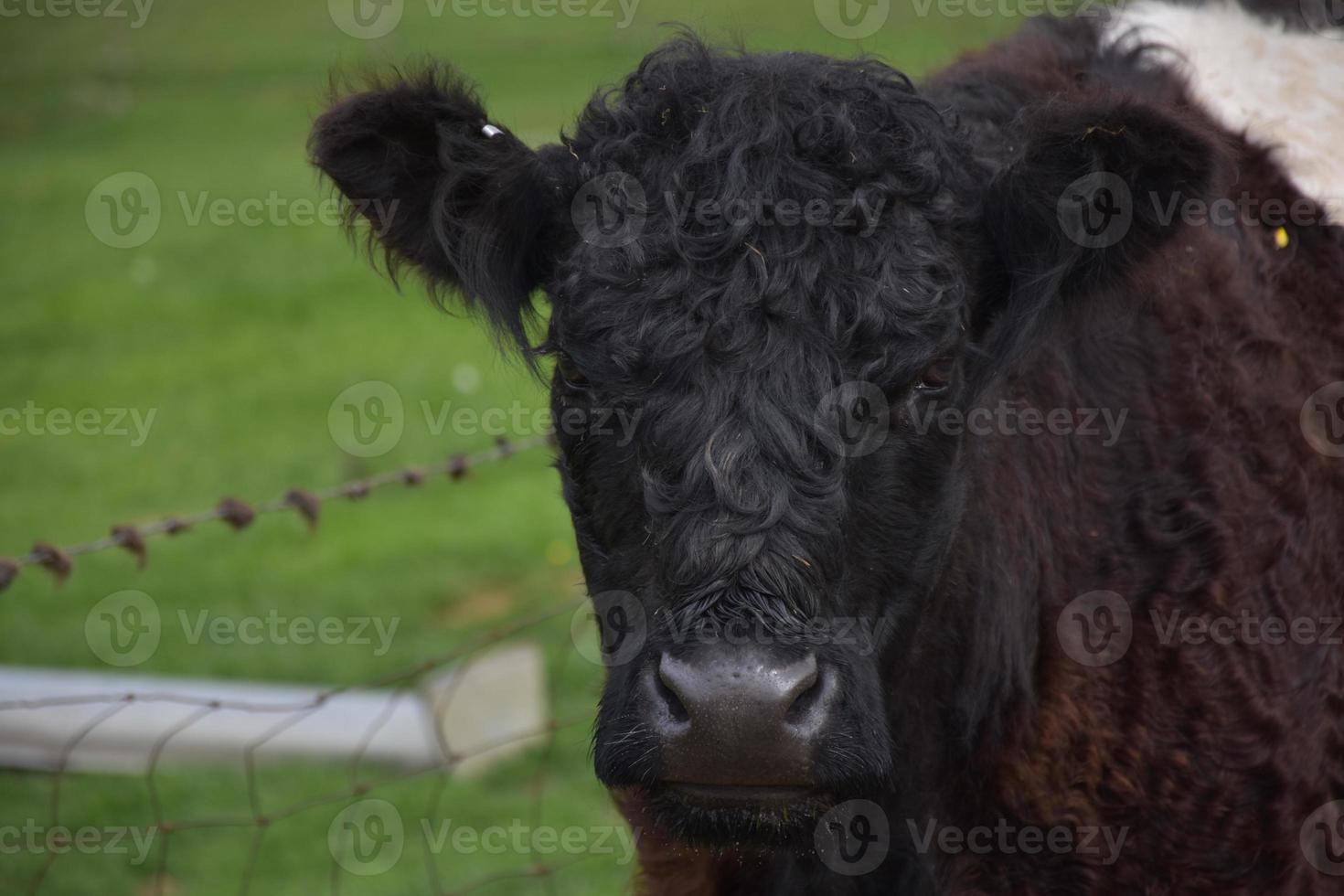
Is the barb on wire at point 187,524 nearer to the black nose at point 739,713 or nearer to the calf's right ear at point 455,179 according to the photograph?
the calf's right ear at point 455,179

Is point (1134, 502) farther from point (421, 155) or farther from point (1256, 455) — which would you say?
point (421, 155)

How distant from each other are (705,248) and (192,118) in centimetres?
2094

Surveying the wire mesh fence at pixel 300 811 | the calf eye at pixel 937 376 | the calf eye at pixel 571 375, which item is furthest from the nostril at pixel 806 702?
the wire mesh fence at pixel 300 811

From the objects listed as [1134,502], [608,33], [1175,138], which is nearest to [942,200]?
[1175,138]

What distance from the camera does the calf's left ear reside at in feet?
9.12

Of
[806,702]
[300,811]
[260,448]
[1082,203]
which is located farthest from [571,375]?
[260,448]

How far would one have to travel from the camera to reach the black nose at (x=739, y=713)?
234 centimetres

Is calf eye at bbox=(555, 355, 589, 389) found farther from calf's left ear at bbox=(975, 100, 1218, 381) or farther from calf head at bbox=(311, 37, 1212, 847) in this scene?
calf's left ear at bbox=(975, 100, 1218, 381)

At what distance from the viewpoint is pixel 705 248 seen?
8.95 feet

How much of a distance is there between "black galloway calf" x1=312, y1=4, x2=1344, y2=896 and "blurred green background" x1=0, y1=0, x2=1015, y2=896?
58 cm

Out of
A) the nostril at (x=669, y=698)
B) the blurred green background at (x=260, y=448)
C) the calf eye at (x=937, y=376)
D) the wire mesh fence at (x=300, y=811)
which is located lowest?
the blurred green background at (x=260, y=448)

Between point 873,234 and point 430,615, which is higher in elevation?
point 873,234

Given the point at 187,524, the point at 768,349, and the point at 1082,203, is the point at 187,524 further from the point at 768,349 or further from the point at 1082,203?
the point at 1082,203

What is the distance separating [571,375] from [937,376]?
0.77m
